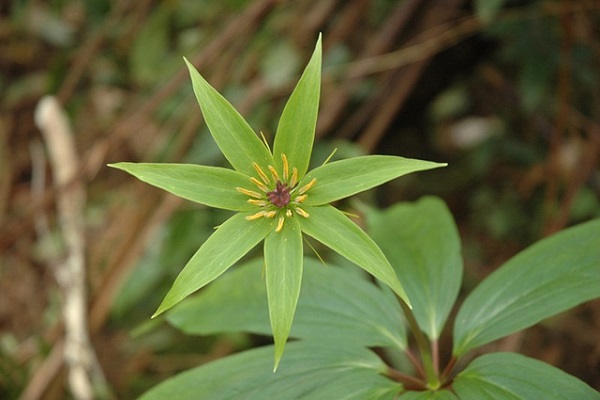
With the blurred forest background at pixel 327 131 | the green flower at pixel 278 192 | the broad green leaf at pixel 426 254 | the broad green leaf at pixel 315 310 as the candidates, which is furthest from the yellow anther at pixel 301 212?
the blurred forest background at pixel 327 131

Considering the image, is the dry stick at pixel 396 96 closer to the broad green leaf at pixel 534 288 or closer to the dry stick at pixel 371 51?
the dry stick at pixel 371 51

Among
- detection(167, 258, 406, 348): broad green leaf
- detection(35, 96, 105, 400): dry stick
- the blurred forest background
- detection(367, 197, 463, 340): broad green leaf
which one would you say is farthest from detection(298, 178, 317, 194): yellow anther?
detection(35, 96, 105, 400): dry stick

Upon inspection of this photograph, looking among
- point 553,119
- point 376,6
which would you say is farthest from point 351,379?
point 553,119

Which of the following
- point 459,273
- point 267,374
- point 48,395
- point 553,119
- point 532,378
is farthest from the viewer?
point 553,119

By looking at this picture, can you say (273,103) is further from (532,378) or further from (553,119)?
(532,378)

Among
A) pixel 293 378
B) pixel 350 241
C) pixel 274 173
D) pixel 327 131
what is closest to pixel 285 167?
pixel 274 173
